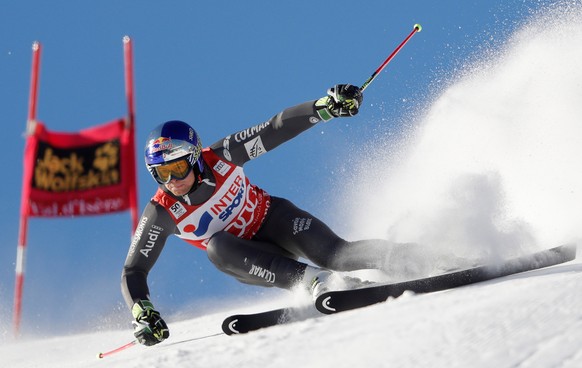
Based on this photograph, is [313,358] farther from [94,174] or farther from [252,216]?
[94,174]

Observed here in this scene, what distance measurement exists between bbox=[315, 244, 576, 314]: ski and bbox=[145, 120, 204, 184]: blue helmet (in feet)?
4.59

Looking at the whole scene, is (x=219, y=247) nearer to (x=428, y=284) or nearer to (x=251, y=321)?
(x=251, y=321)

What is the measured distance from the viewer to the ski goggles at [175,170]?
511 cm

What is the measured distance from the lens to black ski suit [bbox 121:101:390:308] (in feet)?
15.9

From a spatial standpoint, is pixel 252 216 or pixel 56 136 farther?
pixel 56 136

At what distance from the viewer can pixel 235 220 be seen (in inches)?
212

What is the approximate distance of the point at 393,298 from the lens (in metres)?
4.16

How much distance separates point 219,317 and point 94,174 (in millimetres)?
6073

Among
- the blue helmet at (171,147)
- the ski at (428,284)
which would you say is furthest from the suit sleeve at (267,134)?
the ski at (428,284)

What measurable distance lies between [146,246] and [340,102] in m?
1.53

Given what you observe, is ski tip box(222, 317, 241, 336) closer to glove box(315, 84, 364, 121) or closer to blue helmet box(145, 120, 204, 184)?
blue helmet box(145, 120, 204, 184)

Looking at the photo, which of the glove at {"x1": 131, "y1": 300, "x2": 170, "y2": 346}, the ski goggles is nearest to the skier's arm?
the ski goggles

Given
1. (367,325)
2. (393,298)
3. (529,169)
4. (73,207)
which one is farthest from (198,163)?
(73,207)

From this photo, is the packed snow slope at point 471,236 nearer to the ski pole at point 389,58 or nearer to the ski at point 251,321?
the ski at point 251,321
